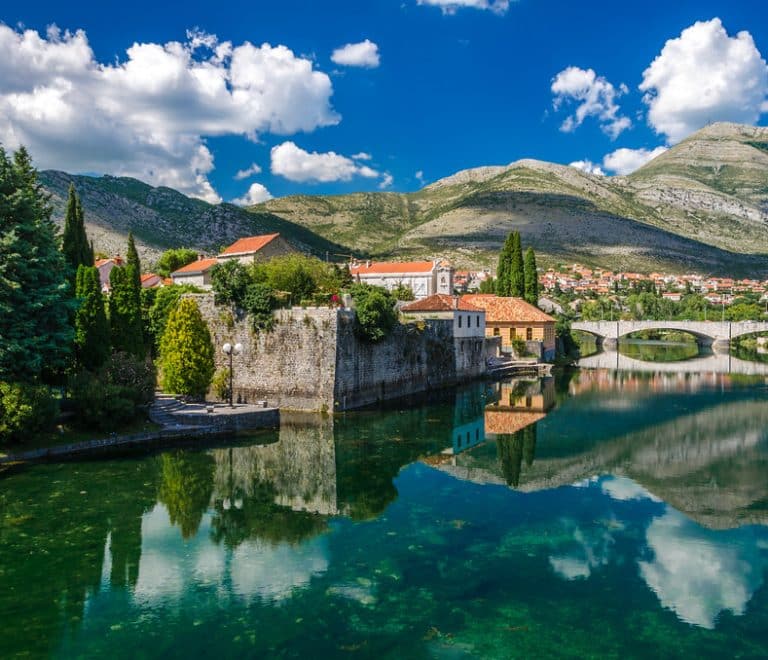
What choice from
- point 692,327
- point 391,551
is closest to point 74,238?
point 391,551

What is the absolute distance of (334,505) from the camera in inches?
621

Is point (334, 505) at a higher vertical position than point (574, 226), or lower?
lower

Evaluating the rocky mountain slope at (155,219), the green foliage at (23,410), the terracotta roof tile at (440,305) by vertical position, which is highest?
the rocky mountain slope at (155,219)

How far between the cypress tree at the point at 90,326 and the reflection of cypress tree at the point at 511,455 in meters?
15.0

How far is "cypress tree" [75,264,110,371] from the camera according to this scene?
22656 mm

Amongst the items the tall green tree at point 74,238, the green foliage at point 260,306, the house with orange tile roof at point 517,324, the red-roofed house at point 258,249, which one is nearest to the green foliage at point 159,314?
the tall green tree at point 74,238

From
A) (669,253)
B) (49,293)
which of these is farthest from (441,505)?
(669,253)

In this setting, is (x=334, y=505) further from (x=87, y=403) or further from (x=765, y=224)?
(x=765, y=224)

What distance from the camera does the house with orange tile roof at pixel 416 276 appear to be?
66.6m

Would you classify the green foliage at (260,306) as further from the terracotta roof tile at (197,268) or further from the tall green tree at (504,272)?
the tall green tree at (504,272)

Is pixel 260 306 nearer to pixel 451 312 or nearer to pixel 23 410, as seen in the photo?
pixel 23 410

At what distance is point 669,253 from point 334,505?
559 feet

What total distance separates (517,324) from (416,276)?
56.6 ft

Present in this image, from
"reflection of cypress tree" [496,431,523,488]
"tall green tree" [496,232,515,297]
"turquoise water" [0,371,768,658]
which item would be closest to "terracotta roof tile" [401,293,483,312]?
"tall green tree" [496,232,515,297]
